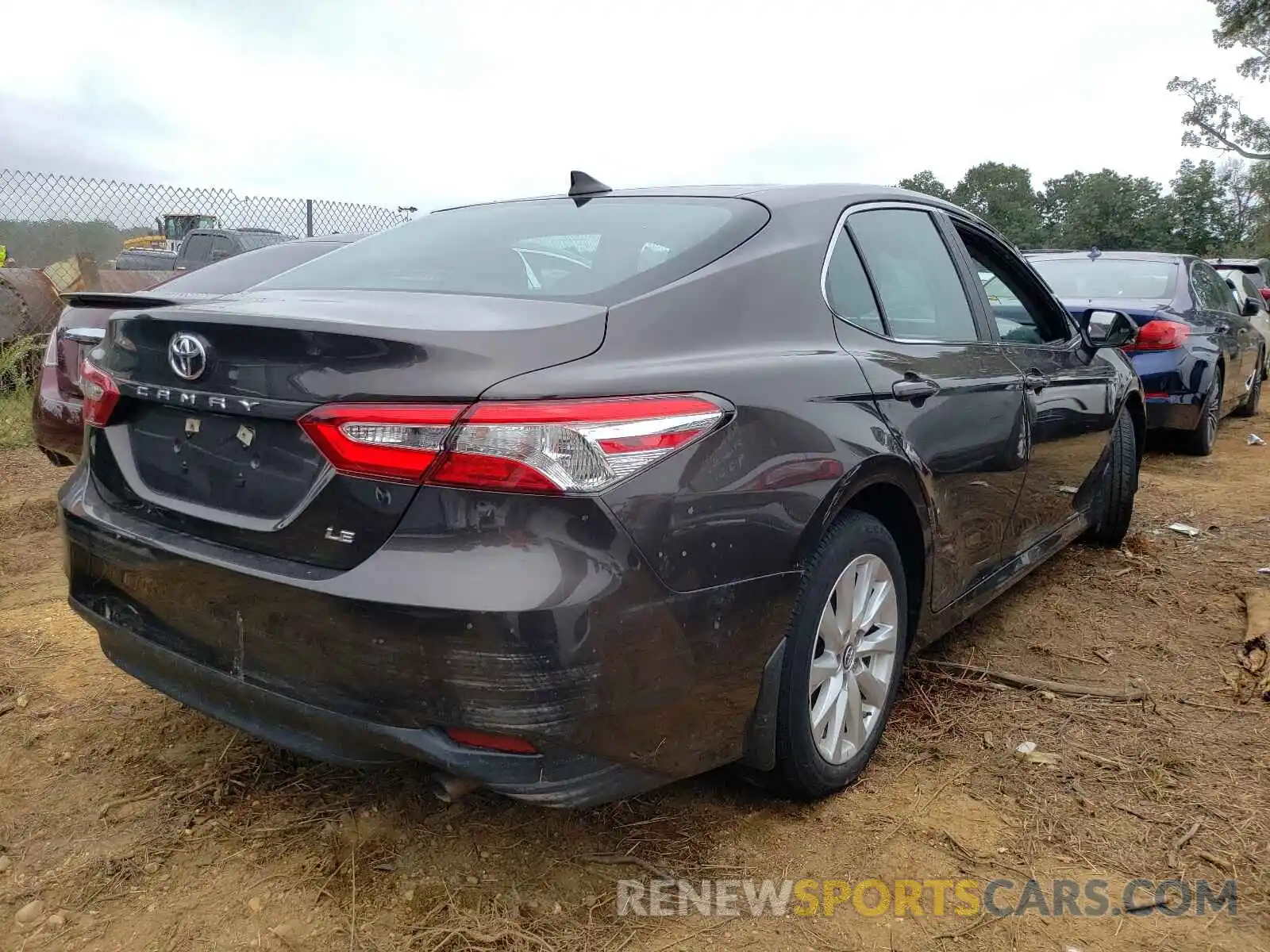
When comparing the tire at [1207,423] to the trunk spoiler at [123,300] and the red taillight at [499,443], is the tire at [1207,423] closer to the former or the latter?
the red taillight at [499,443]

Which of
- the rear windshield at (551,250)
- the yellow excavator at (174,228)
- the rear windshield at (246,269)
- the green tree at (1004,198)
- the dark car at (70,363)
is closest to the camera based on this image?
the rear windshield at (551,250)

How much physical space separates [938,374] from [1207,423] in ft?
16.8

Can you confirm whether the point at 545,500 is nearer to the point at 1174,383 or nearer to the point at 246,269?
the point at 246,269

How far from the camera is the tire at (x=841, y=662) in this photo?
209 centimetres

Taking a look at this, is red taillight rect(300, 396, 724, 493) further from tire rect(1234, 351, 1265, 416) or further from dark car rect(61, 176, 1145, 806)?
tire rect(1234, 351, 1265, 416)

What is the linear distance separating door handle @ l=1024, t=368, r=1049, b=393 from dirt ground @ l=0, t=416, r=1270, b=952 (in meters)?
0.93

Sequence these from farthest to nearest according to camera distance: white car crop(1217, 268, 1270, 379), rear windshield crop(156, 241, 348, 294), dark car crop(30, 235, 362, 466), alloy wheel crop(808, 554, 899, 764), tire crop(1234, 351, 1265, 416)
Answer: white car crop(1217, 268, 1270, 379) → tire crop(1234, 351, 1265, 416) → rear windshield crop(156, 241, 348, 294) → dark car crop(30, 235, 362, 466) → alloy wheel crop(808, 554, 899, 764)

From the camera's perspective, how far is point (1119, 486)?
4.32m

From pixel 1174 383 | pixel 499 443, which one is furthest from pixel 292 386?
pixel 1174 383

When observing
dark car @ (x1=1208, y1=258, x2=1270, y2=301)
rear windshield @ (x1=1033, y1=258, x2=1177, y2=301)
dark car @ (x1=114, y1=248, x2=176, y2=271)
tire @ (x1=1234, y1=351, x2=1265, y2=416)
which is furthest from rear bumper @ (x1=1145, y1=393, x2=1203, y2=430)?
dark car @ (x1=114, y1=248, x2=176, y2=271)

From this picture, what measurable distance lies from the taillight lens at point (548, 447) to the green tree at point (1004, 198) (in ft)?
124

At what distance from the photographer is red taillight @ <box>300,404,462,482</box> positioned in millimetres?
1629

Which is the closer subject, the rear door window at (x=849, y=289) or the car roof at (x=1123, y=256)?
the rear door window at (x=849, y=289)

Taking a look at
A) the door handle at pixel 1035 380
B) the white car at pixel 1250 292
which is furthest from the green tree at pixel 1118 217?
the door handle at pixel 1035 380
